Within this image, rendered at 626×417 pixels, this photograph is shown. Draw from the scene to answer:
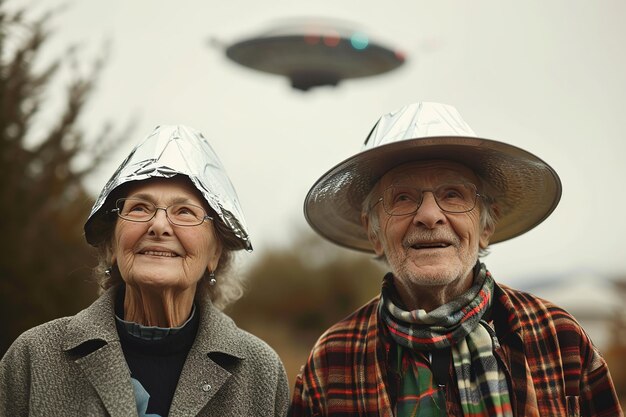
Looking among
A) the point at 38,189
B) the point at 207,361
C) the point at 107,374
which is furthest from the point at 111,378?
the point at 38,189

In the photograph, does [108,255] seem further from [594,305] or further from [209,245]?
[594,305]

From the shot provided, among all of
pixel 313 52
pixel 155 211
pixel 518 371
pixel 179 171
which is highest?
pixel 313 52

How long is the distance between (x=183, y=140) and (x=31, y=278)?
356 cm

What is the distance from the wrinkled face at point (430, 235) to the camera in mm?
3219

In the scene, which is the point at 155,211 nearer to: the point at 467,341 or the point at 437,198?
the point at 437,198

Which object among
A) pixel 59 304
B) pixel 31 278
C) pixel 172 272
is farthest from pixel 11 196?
pixel 172 272

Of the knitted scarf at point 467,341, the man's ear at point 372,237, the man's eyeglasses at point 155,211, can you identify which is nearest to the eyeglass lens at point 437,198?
the man's ear at point 372,237

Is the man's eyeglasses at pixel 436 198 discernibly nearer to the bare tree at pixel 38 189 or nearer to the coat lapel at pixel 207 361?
the coat lapel at pixel 207 361

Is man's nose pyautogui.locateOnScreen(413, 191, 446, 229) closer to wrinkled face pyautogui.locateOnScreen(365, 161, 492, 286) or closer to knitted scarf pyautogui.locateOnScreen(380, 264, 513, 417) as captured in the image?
wrinkled face pyautogui.locateOnScreen(365, 161, 492, 286)

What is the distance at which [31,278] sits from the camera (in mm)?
6484

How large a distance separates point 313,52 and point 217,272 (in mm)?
10384

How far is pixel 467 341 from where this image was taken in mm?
3213

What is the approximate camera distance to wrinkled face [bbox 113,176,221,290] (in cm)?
320

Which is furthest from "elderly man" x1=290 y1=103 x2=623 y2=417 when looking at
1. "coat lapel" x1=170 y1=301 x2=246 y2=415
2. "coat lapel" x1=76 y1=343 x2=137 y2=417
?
"coat lapel" x1=76 y1=343 x2=137 y2=417
